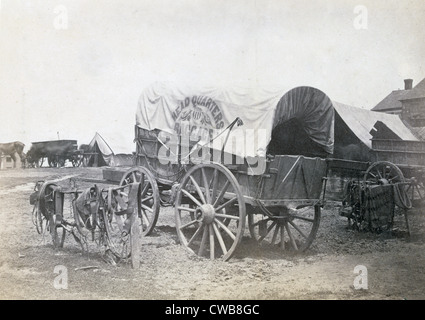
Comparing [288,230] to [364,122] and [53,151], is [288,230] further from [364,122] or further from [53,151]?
[53,151]

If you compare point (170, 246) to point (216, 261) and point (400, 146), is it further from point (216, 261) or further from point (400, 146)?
point (400, 146)

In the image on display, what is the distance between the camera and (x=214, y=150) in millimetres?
6758

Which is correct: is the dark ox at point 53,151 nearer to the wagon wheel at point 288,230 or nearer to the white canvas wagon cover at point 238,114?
the white canvas wagon cover at point 238,114

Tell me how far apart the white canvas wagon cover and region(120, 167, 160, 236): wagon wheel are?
0.97 metres

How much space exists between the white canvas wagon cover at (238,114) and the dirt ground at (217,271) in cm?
187

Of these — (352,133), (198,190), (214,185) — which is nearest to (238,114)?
(214,185)

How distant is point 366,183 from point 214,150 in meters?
4.56

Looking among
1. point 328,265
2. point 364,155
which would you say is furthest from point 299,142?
point 364,155

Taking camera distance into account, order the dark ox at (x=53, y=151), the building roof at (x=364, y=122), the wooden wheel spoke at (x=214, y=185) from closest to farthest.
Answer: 1. the wooden wheel spoke at (x=214, y=185)
2. the building roof at (x=364, y=122)
3. the dark ox at (x=53, y=151)

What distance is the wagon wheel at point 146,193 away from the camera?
25.6 ft

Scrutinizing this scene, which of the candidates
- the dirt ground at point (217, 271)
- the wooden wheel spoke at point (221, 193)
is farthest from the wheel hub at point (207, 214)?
the dirt ground at point (217, 271)

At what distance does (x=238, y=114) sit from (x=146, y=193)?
3003 mm

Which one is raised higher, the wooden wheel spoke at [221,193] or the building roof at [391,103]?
the building roof at [391,103]

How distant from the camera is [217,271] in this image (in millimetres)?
5918
